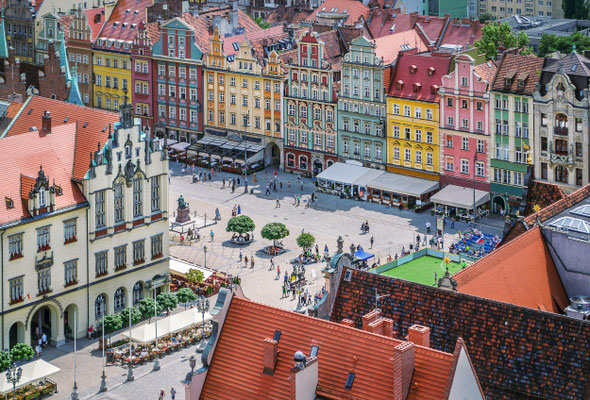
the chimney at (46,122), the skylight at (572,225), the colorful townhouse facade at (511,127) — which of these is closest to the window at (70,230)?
the chimney at (46,122)

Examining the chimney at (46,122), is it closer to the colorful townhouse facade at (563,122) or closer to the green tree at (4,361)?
the green tree at (4,361)

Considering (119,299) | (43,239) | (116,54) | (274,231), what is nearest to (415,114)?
(274,231)

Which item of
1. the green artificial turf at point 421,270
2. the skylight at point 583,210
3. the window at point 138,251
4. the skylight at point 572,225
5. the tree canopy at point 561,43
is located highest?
the tree canopy at point 561,43

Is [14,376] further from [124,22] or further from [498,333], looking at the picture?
[124,22]

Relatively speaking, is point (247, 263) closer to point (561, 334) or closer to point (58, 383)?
point (58, 383)

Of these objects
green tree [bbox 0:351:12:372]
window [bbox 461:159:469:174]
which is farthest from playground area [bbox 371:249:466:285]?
green tree [bbox 0:351:12:372]

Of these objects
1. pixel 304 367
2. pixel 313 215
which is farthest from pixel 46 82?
pixel 304 367

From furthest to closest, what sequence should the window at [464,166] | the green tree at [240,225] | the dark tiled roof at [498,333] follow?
1. the window at [464,166]
2. the green tree at [240,225]
3. the dark tiled roof at [498,333]
